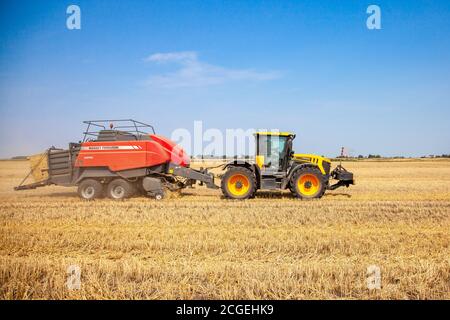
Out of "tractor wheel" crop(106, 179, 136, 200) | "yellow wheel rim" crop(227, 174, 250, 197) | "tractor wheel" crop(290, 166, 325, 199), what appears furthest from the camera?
"tractor wheel" crop(106, 179, 136, 200)

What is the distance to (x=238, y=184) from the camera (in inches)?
458

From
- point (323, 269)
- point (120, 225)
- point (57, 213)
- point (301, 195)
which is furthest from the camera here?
point (301, 195)

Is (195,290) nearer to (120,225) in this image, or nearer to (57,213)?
(120,225)

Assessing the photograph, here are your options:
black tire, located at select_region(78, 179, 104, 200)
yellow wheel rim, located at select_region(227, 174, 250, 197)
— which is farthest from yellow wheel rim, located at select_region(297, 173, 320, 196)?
black tire, located at select_region(78, 179, 104, 200)

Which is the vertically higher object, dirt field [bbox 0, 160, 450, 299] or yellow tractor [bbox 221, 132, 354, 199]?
yellow tractor [bbox 221, 132, 354, 199]

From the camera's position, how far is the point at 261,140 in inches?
449

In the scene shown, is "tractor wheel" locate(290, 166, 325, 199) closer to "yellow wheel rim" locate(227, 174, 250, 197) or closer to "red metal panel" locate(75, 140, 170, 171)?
"yellow wheel rim" locate(227, 174, 250, 197)

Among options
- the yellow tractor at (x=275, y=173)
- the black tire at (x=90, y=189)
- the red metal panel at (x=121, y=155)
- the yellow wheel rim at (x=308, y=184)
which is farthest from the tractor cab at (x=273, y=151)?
the black tire at (x=90, y=189)

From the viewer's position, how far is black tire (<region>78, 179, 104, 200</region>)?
39.0 ft

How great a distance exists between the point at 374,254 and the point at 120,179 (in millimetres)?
Result: 8863

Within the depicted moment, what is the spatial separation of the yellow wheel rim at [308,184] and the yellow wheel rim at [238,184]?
5.83 feet

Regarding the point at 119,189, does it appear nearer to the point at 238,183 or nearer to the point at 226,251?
the point at 238,183

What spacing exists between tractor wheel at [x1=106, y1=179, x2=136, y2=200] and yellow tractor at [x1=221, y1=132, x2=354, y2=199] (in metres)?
3.28
